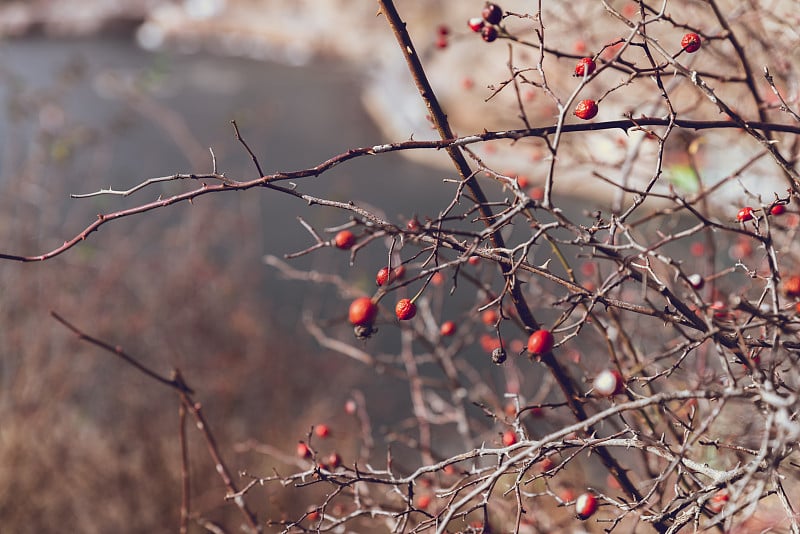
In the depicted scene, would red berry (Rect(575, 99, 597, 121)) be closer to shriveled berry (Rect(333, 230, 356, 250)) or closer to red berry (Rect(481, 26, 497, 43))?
red berry (Rect(481, 26, 497, 43))

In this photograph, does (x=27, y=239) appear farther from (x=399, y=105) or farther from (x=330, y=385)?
(x=399, y=105)

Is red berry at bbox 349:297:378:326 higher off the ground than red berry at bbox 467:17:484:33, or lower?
lower

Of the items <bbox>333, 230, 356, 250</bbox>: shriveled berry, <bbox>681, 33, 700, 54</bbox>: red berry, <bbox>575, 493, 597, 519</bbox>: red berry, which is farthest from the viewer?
<bbox>681, 33, 700, 54</bbox>: red berry

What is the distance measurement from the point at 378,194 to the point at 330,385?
412 centimetres

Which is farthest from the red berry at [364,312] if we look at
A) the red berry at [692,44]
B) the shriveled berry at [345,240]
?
the red berry at [692,44]

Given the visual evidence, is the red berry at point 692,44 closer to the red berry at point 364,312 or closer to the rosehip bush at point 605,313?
the rosehip bush at point 605,313

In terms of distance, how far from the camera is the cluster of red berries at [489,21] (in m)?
1.11

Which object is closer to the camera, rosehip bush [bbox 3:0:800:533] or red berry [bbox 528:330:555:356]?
rosehip bush [bbox 3:0:800:533]

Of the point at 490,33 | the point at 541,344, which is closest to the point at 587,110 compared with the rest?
the point at 490,33

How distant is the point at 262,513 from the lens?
3.67 meters

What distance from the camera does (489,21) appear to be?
3.68 feet

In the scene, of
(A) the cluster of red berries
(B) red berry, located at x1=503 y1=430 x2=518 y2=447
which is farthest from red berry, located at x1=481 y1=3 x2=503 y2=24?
(B) red berry, located at x1=503 y1=430 x2=518 y2=447

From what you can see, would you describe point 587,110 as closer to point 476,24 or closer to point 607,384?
point 476,24

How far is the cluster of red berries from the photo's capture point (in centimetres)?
111
